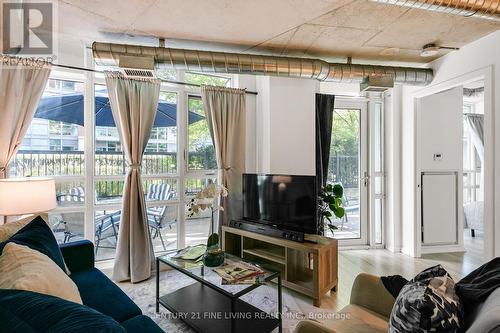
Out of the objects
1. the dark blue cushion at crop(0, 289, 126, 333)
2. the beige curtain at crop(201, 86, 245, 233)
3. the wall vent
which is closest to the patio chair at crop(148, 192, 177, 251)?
the beige curtain at crop(201, 86, 245, 233)

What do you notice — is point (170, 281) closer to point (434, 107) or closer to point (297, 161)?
point (297, 161)

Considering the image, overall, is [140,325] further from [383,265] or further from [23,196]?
[383,265]

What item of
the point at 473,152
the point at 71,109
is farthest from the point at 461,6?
the point at 473,152

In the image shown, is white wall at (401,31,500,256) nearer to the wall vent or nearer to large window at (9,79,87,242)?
the wall vent

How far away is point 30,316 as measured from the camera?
690mm

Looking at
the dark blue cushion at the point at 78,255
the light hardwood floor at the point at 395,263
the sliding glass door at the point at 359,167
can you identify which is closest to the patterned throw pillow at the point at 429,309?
the light hardwood floor at the point at 395,263

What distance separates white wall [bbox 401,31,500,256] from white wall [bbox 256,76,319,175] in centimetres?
144

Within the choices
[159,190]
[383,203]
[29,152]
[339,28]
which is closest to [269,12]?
[339,28]

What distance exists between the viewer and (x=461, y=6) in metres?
1.89

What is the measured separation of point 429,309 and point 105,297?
5.67ft

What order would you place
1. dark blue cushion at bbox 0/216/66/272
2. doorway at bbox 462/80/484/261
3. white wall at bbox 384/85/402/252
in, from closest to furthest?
1. dark blue cushion at bbox 0/216/66/272
2. white wall at bbox 384/85/402/252
3. doorway at bbox 462/80/484/261

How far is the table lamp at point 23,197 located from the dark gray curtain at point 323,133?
309 cm

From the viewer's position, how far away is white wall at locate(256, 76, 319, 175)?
347cm

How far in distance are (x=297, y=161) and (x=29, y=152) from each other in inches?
120
